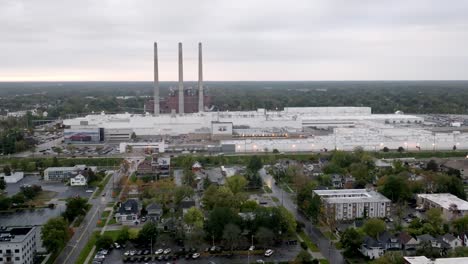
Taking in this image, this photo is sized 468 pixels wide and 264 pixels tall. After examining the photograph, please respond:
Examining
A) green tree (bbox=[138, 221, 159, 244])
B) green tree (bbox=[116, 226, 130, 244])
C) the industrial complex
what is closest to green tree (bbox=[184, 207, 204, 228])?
green tree (bbox=[138, 221, 159, 244])

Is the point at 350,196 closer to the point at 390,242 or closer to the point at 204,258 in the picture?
the point at 390,242

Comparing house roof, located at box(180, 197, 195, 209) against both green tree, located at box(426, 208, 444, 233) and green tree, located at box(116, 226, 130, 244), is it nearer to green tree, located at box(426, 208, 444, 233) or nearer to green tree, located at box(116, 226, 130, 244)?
green tree, located at box(116, 226, 130, 244)

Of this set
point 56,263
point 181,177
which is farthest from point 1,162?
point 56,263

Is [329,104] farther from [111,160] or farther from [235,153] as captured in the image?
[111,160]

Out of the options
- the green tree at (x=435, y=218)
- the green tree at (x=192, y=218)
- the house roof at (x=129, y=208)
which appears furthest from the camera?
the house roof at (x=129, y=208)

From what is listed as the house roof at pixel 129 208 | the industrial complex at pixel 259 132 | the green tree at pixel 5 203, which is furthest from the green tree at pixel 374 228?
the industrial complex at pixel 259 132

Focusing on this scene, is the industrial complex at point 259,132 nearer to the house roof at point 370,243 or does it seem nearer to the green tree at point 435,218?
the green tree at point 435,218

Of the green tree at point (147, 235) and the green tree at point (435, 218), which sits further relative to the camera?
the green tree at point (435, 218)

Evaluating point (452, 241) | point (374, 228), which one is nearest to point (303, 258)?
point (374, 228)
